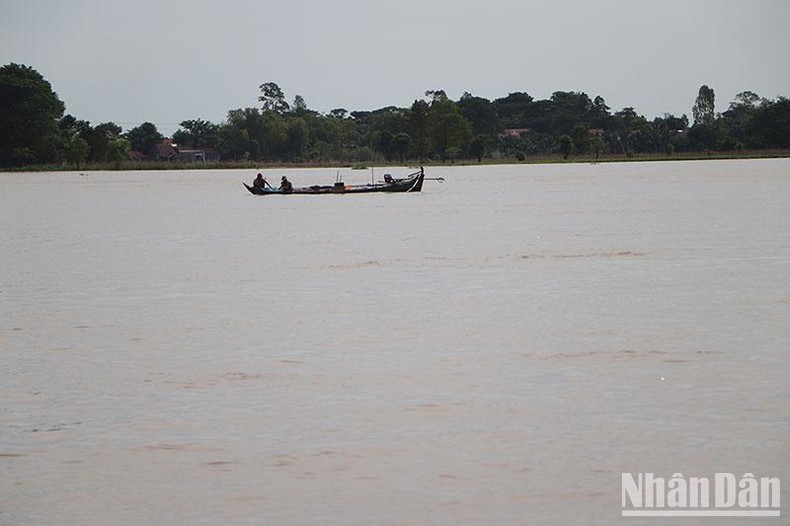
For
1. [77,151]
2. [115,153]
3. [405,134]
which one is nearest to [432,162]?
[405,134]

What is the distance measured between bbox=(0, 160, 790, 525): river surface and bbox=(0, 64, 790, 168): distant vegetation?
83255 mm

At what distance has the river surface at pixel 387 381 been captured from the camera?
7531mm

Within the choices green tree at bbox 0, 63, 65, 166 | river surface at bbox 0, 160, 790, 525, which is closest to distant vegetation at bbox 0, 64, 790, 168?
green tree at bbox 0, 63, 65, 166

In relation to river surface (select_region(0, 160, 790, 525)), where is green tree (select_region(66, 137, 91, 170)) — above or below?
above

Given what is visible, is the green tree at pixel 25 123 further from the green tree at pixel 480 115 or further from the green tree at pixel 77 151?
the green tree at pixel 480 115

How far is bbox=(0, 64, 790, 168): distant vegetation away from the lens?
103625 millimetres

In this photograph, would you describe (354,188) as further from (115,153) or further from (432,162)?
(432,162)

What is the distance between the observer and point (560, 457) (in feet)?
26.6

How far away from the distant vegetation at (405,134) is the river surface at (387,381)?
8326 cm

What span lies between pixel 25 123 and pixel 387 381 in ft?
314

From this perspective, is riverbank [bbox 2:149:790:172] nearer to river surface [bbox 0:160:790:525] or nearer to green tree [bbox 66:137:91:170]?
green tree [bbox 66:137:91:170]

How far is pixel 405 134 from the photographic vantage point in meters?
117

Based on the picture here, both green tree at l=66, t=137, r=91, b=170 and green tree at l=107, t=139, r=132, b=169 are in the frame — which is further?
green tree at l=107, t=139, r=132, b=169

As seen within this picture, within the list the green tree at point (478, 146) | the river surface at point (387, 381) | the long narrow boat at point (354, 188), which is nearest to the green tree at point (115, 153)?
the green tree at point (478, 146)
